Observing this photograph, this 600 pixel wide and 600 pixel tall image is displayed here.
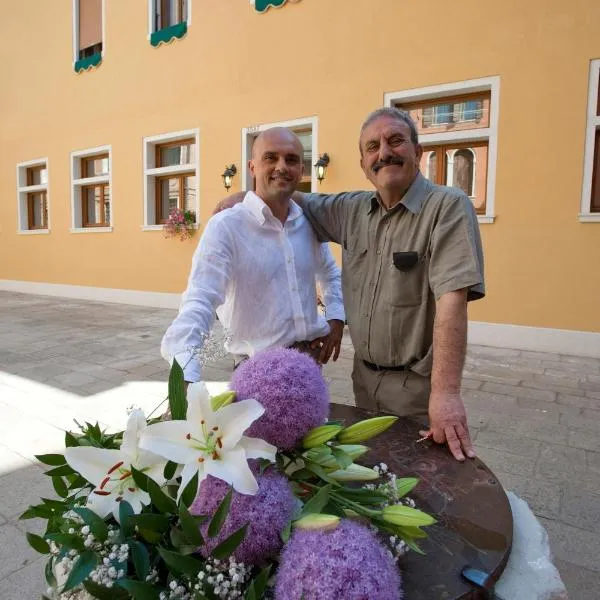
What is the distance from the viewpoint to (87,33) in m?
10.2

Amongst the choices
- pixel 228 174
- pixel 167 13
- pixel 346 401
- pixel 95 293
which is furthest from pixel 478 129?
pixel 95 293

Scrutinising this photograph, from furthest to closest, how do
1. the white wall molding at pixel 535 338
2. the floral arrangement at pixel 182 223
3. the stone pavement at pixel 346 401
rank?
the floral arrangement at pixel 182 223 < the white wall molding at pixel 535 338 < the stone pavement at pixel 346 401

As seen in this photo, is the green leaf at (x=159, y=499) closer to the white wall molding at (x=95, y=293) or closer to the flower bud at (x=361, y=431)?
the flower bud at (x=361, y=431)

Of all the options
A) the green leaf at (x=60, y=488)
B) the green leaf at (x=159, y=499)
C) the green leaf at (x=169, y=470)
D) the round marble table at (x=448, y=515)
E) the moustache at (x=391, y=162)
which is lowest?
the round marble table at (x=448, y=515)

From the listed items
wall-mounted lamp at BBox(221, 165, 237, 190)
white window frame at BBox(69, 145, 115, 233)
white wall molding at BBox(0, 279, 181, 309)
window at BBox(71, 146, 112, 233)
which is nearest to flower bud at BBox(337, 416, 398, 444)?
wall-mounted lamp at BBox(221, 165, 237, 190)

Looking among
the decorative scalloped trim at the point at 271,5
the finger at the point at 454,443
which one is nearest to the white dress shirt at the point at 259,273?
the finger at the point at 454,443

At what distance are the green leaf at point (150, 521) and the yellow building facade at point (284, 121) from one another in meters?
5.70

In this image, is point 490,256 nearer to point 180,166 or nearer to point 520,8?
point 520,8

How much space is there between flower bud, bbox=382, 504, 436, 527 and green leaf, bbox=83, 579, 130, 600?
14.6 inches

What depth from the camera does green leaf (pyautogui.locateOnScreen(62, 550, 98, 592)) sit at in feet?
1.97

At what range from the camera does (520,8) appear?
5430 mm

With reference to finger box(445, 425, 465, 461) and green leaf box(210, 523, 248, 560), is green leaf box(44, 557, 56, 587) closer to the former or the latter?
green leaf box(210, 523, 248, 560)

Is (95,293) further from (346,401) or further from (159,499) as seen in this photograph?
(159,499)

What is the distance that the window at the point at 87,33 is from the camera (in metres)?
9.91
